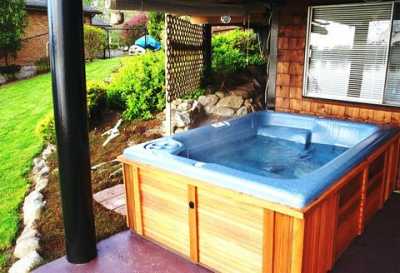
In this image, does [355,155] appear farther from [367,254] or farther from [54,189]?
[54,189]

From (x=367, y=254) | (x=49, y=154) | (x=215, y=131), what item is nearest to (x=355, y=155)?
(x=367, y=254)

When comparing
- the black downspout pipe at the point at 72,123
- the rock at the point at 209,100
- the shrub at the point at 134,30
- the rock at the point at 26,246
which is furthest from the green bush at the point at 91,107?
the shrub at the point at 134,30

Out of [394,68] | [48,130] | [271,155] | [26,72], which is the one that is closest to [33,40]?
[26,72]

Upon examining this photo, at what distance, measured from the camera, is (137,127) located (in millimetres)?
6469

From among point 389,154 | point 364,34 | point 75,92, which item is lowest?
point 389,154

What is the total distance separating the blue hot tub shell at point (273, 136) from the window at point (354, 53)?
0.49 m

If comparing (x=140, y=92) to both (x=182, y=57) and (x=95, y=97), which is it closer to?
(x=95, y=97)

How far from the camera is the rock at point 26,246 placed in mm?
3178

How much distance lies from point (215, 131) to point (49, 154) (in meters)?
2.92

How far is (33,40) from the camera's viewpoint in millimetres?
13375

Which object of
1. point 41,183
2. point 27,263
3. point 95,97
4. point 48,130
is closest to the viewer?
point 27,263

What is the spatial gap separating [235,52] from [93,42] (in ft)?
25.9

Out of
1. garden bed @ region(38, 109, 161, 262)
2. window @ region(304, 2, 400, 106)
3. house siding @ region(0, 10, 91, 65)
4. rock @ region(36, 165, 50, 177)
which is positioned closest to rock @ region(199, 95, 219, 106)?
garden bed @ region(38, 109, 161, 262)

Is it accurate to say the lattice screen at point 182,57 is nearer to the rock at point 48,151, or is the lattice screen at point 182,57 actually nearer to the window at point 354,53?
the rock at point 48,151
